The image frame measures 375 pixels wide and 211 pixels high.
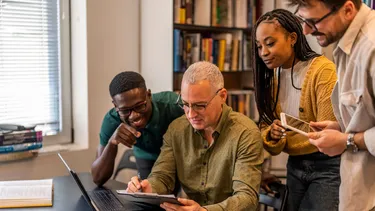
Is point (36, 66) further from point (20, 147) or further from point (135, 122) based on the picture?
point (135, 122)

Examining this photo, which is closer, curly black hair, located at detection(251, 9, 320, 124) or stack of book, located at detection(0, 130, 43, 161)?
curly black hair, located at detection(251, 9, 320, 124)

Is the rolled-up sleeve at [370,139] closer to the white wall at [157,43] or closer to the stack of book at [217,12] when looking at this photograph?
the white wall at [157,43]

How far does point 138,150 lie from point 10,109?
3.16 ft

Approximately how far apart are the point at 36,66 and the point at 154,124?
110 cm

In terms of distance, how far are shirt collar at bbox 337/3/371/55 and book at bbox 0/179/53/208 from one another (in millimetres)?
1232

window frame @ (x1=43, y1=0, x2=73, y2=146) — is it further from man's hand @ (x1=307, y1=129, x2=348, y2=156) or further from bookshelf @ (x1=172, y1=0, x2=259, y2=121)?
man's hand @ (x1=307, y1=129, x2=348, y2=156)

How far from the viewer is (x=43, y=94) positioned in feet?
9.28

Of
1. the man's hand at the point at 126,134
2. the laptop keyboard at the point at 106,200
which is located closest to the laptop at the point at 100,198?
the laptop keyboard at the point at 106,200

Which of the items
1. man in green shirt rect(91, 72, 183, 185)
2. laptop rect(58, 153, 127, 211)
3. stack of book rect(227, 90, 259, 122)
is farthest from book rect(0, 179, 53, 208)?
stack of book rect(227, 90, 259, 122)

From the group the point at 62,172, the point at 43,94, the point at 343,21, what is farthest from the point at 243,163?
the point at 43,94

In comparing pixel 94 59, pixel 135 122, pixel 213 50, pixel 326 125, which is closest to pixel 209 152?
pixel 135 122

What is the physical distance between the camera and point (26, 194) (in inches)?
69.6

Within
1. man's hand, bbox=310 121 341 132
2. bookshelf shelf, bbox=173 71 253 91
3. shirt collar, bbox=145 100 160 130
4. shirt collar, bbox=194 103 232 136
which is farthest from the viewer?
bookshelf shelf, bbox=173 71 253 91

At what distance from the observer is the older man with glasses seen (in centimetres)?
113
